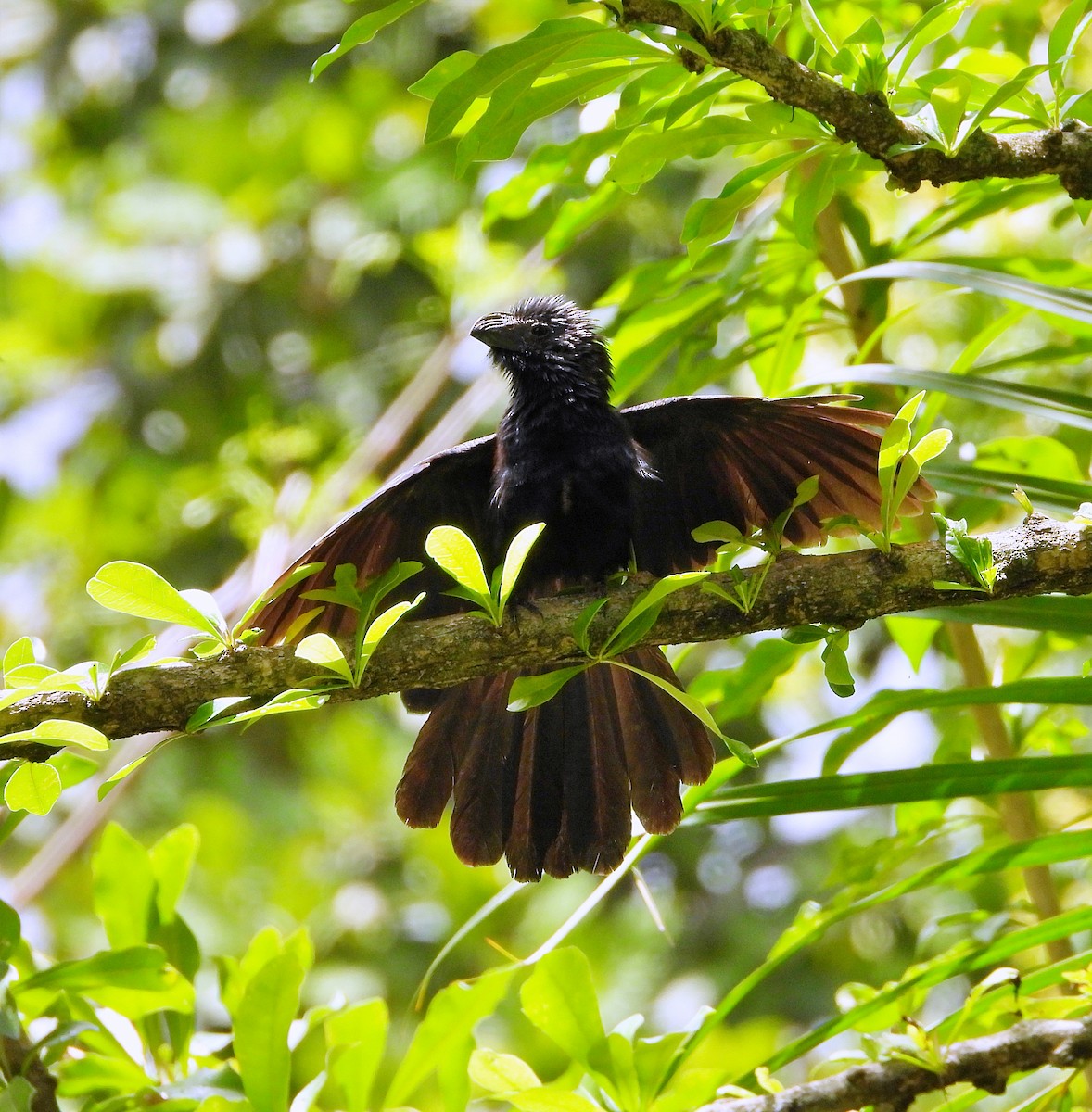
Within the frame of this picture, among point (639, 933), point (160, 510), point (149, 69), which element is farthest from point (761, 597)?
point (149, 69)

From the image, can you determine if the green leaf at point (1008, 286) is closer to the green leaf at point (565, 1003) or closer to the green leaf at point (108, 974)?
the green leaf at point (565, 1003)

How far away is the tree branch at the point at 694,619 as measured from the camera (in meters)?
1.49

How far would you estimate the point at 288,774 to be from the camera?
573cm

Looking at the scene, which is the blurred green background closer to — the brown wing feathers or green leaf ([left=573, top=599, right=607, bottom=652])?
the brown wing feathers

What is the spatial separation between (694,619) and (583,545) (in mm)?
886

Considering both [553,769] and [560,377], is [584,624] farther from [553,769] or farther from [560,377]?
[560,377]

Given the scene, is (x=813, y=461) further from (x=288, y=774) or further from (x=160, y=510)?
(x=288, y=774)

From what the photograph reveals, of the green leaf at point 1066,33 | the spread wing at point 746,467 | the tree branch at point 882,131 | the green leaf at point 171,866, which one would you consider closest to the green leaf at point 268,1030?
the green leaf at point 171,866

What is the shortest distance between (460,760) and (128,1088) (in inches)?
29.5

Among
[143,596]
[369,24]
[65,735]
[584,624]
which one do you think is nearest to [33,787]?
[65,735]

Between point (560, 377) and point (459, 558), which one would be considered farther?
point (560, 377)

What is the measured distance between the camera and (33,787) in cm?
142

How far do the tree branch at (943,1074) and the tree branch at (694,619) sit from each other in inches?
26.1

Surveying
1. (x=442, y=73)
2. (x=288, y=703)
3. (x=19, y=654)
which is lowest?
(x=288, y=703)
